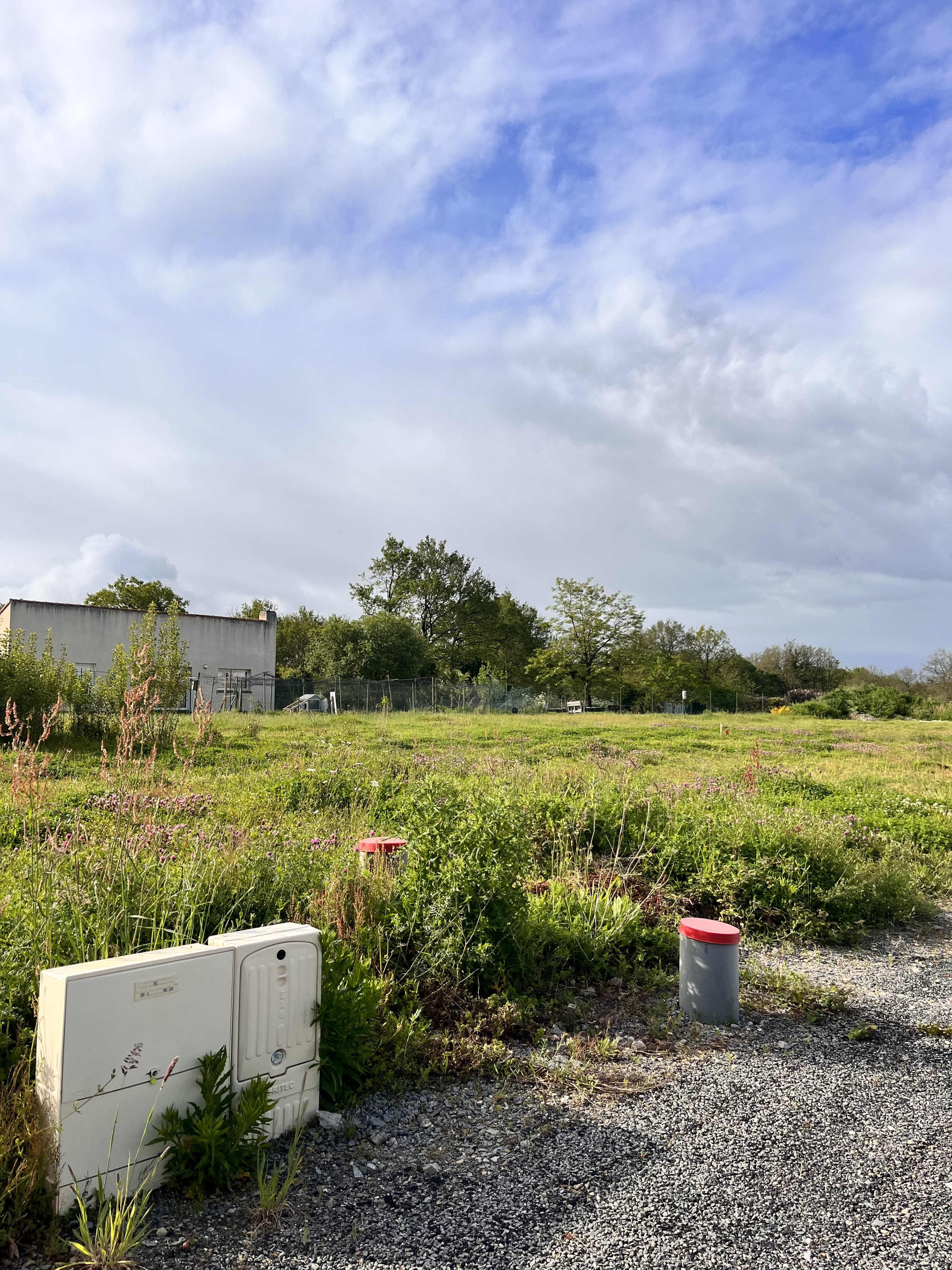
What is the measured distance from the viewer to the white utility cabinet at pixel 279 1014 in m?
2.79

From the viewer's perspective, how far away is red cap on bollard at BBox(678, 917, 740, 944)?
163 inches

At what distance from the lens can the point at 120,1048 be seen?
2496 mm

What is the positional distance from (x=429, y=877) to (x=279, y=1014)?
4.95 feet

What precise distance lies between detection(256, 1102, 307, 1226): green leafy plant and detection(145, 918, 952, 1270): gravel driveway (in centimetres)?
5

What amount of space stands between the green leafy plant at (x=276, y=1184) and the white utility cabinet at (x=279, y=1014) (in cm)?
13

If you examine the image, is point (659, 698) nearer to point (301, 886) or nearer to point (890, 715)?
point (890, 715)

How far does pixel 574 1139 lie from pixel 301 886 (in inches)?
80.5

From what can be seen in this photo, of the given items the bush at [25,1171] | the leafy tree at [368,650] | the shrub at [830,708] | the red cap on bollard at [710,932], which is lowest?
the bush at [25,1171]

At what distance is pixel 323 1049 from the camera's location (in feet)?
10.4

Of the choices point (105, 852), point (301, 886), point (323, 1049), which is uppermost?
point (105, 852)

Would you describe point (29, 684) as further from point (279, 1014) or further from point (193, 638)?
point (193, 638)

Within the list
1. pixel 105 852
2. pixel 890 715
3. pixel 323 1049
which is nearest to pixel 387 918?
pixel 323 1049

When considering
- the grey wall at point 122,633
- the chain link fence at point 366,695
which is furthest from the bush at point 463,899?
the grey wall at point 122,633

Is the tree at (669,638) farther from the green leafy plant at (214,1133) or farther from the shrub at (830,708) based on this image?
the green leafy plant at (214,1133)
